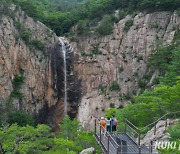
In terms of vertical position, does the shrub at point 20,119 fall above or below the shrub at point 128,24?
below

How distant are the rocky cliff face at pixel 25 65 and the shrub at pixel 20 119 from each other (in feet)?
3.95

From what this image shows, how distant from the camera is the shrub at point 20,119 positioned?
103 ft

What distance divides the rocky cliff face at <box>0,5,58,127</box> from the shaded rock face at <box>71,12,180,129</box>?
3824 millimetres

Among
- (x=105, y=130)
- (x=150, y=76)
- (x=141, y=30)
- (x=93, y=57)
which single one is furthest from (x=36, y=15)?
(x=105, y=130)

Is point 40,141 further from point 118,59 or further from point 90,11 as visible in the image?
point 90,11

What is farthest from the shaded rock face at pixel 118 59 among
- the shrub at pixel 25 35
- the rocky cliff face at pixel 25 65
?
the shrub at pixel 25 35

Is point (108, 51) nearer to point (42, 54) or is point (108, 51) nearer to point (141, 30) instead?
point (141, 30)

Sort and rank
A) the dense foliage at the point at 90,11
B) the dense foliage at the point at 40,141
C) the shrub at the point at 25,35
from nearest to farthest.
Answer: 1. the dense foliage at the point at 40,141
2. the shrub at the point at 25,35
3. the dense foliage at the point at 90,11

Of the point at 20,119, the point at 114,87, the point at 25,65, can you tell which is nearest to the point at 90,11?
the point at 114,87

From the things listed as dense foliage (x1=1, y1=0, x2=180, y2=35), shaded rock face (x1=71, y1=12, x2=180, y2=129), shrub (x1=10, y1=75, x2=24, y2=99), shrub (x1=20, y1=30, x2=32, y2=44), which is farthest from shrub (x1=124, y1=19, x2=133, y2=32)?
shrub (x1=10, y1=75, x2=24, y2=99)

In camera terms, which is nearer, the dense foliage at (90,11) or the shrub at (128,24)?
the dense foliage at (90,11)

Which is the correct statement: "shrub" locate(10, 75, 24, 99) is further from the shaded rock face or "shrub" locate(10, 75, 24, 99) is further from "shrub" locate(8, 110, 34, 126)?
the shaded rock face

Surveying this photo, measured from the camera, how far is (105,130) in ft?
51.4

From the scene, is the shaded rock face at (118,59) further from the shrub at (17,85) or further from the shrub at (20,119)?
the shrub at (17,85)
